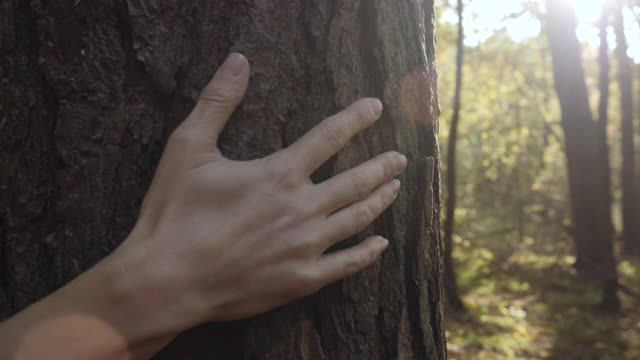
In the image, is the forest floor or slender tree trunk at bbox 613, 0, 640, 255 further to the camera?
slender tree trunk at bbox 613, 0, 640, 255

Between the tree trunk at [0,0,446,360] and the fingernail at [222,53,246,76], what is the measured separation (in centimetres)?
4

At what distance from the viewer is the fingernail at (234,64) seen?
1.35 m

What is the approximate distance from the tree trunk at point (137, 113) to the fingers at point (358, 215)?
105 millimetres

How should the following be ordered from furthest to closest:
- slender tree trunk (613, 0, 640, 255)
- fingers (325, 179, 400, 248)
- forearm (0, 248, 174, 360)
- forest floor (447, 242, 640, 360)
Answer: slender tree trunk (613, 0, 640, 255) < forest floor (447, 242, 640, 360) < fingers (325, 179, 400, 248) < forearm (0, 248, 174, 360)

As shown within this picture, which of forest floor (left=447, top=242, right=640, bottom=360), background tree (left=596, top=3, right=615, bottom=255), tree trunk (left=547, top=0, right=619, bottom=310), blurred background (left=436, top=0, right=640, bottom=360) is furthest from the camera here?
background tree (left=596, top=3, right=615, bottom=255)

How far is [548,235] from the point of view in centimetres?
1877

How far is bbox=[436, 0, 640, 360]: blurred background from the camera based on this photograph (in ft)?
25.6

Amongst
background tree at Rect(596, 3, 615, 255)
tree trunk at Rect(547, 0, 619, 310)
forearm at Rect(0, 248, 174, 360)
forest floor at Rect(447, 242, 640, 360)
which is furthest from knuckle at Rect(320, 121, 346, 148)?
background tree at Rect(596, 3, 615, 255)

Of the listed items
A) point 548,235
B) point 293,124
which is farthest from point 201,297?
point 548,235

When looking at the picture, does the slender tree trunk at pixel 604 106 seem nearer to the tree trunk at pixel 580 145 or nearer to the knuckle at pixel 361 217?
the tree trunk at pixel 580 145

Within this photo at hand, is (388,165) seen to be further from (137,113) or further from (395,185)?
(137,113)

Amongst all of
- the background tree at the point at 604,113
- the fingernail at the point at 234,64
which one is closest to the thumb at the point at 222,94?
the fingernail at the point at 234,64

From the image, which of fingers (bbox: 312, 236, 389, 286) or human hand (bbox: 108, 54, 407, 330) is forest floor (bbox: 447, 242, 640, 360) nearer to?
fingers (bbox: 312, 236, 389, 286)

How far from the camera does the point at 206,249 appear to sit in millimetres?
1260
